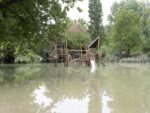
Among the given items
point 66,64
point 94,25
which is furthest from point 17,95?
point 94,25

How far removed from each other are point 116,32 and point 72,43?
6.69 m

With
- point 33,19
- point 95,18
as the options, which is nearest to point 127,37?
point 95,18

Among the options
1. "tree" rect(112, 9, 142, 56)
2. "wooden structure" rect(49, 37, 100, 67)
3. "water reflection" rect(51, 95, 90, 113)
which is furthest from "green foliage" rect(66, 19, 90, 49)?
"water reflection" rect(51, 95, 90, 113)

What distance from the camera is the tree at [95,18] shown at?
208ft

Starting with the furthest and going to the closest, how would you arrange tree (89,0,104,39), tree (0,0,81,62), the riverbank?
tree (89,0,104,39) → the riverbank → tree (0,0,81,62)

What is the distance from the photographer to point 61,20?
20.6 meters

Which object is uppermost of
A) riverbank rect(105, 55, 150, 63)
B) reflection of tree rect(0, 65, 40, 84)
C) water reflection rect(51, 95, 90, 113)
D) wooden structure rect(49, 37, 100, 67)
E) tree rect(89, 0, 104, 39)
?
tree rect(89, 0, 104, 39)

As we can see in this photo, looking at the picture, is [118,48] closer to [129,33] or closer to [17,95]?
[129,33]

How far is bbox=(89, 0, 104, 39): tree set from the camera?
2501 inches

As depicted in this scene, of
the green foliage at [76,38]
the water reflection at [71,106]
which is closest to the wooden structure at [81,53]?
the green foliage at [76,38]

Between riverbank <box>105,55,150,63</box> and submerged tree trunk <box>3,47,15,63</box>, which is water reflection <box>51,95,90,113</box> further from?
riverbank <box>105,55,150,63</box>

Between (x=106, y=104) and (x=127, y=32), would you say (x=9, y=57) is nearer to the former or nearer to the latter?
(x=127, y=32)

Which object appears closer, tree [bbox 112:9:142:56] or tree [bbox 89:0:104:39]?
tree [bbox 112:9:142:56]

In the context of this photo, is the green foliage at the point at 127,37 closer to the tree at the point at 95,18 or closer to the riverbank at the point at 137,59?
the riverbank at the point at 137,59
